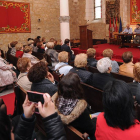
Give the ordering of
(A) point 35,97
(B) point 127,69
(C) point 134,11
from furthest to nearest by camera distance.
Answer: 1. (C) point 134,11
2. (B) point 127,69
3. (A) point 35,97

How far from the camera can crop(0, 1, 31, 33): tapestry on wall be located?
9609 millimetres

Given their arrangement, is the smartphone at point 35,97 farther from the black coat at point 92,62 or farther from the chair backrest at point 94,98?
the black coat at point 92,62

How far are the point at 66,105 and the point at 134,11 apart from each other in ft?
33.1

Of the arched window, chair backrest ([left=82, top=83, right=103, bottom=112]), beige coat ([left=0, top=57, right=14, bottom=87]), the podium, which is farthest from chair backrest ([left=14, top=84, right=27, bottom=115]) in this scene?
the arched window

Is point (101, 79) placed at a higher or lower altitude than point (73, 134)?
higher

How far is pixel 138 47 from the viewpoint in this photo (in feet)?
27.2

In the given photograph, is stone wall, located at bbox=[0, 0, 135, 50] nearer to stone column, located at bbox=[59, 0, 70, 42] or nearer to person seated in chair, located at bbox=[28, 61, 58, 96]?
stone column, located at bbox=[59, 0, 70, 42]

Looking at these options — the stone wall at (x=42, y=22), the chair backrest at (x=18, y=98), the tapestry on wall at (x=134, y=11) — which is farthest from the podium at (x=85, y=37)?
the chair backrest at (x=18, y=98)

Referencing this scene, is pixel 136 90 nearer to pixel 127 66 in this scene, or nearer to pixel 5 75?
pixel 127 66

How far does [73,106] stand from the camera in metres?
1.56

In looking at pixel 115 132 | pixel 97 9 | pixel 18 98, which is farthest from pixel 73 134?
pixel 97 9

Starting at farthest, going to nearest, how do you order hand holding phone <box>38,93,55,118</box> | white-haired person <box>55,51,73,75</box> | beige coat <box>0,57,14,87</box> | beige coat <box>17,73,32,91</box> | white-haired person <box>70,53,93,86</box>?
beige coat <box>0,57,14,87</box> < white-haired person <box>55,51,73,75</box> < white-haired person <box>70,53,93,86</box> < beige coat <box>17,73,32,91</box> < hand holding phone <box>38,93,55,118</box>

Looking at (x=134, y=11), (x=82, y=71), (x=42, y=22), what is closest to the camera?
(x=82, y=71)

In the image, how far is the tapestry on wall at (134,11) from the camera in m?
10.0
